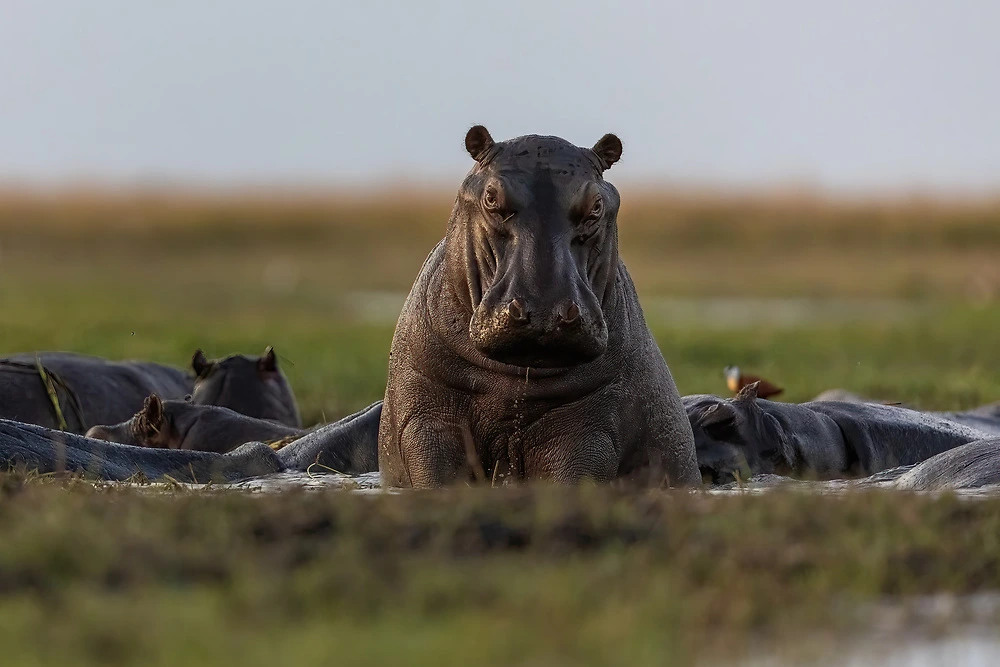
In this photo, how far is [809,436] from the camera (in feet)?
21.7

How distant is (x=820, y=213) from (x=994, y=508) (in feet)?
110

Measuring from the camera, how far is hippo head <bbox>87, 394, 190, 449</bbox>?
22.9 feet

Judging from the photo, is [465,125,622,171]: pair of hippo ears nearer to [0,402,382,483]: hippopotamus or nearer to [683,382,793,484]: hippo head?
[683,382,793,484]: hippo head

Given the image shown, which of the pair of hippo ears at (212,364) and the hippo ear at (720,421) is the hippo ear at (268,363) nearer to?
the pair of hippo ears at (212,364)

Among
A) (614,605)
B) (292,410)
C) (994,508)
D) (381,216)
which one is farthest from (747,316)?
(381,216)

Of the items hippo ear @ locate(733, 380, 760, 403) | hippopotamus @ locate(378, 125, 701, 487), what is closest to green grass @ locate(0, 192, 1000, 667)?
hippopotamus @ locate(378, 125, 701, 487)

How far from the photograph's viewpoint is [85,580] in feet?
10.9

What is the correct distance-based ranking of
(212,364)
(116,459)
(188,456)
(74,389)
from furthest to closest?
(212,364)
(74,389)
(188,456)
(116,459)

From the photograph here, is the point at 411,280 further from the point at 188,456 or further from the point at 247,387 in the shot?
the point at 188,456

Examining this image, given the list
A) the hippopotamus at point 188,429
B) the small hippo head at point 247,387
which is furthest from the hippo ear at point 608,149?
the small hippo head at point 247,387

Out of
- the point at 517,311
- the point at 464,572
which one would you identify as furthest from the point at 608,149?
the point at 464,572

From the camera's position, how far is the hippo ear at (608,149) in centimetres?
551

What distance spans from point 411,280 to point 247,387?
21494 mm

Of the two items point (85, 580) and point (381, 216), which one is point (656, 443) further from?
point (381, 216)
